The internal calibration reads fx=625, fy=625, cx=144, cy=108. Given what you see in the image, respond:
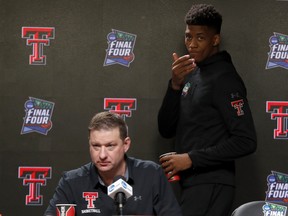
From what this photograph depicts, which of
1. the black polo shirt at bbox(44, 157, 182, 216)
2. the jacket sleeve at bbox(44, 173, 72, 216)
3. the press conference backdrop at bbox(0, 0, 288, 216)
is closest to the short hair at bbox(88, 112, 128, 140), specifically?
the black polo shirt at bbox(44, 157, 182, 216)

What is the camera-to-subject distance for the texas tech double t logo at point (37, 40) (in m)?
4.30

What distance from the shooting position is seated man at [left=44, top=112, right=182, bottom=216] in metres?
2.79

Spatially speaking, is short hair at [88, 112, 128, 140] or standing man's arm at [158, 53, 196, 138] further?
standing man's arm at [158, 53, 196, 138]

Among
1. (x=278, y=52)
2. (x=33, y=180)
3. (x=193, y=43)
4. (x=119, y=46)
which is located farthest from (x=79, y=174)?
(x=278, y=52)

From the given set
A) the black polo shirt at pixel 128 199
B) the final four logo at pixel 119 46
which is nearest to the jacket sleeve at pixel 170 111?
the final four logo at pixel 119 46

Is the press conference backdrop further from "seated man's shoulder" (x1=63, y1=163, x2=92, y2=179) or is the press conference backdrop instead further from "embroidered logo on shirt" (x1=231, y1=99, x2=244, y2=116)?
"seated man's shoulder" (x1=63, y1=163, x2=92, y2=179)

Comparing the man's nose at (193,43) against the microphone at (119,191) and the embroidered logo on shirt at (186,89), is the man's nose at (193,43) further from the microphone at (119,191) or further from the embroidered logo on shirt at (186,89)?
the microphone at (119,191)

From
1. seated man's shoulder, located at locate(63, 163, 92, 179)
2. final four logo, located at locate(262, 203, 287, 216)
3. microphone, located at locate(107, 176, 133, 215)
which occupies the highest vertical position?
microphone, located at locate(107, 176, 133, 215)

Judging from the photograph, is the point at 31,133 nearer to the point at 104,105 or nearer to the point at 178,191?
the point at 104,105

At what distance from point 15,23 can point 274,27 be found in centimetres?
180

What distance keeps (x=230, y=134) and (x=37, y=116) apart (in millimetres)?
1455

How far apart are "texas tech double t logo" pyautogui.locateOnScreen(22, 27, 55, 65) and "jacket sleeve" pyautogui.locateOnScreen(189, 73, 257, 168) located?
1389 millimetres

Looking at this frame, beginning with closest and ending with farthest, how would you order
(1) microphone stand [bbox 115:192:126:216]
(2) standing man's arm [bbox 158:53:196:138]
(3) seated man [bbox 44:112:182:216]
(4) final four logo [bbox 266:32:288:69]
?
(1) microphone stand [bbox 115:192:126:216]
(3) seated man [bbox 44:112:182:216]
(2) standing man's arm [bbox 158:53:196:138]
(4) final four logo [bbox 266:32:288:69]

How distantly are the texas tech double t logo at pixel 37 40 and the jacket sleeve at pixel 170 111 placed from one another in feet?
3.40
